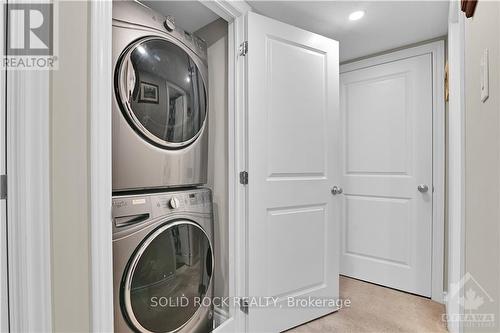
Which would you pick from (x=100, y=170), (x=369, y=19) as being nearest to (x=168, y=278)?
(x=100, y=170)

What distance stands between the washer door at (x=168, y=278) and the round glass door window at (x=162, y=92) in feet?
1.61

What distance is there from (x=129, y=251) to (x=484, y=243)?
1.28m

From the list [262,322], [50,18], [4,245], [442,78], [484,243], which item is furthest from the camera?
[442,78]

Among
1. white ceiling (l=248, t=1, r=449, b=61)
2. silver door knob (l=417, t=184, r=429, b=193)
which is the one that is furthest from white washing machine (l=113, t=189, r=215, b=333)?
silver door knob (l=417, t=184, r=429, b=193)

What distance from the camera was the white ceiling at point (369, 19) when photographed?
190cm

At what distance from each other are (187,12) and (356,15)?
46.7 inches

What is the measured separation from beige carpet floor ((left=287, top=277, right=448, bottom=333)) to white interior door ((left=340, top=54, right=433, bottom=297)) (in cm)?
20

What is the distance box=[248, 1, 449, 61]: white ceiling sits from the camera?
6.22 feet

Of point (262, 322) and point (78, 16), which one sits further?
point (262, 322)

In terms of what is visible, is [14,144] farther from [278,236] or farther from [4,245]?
[278,236]

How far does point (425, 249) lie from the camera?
2385 mm

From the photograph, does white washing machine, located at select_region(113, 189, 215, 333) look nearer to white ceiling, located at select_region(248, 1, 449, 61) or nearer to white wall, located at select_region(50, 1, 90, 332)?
white wall, located at select_region(50, 1, 90, 332)

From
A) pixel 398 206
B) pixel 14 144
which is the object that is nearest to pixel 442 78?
pixel 398 206

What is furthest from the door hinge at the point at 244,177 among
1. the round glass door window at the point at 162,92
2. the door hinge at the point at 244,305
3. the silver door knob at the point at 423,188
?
the silver door knob at the point at 423,188
